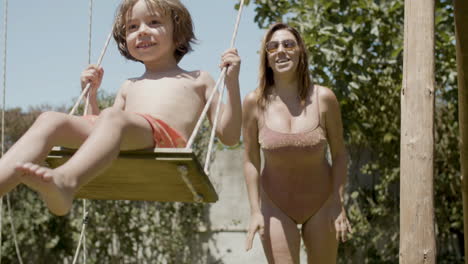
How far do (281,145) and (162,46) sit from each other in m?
0.69

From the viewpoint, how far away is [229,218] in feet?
22.7

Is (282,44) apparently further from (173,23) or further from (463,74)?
(463,74)

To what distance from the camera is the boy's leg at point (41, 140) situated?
2.18m

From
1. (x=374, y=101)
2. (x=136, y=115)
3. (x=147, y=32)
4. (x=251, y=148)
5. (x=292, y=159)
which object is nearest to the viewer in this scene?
(x=136, y=115)

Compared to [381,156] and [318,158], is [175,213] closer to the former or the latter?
[381,156]

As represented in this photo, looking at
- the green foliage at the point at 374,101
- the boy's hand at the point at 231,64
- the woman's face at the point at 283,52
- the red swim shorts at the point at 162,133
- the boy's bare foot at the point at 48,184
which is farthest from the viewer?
the green foliage at the point at 374,101

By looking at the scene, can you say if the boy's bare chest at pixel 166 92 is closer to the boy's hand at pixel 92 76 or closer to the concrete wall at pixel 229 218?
the boy's hand at pixel 92 76

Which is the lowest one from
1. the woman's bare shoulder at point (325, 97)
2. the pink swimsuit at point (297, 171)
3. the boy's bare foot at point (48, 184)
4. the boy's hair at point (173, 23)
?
the pink swimsuit at point (297, 171)

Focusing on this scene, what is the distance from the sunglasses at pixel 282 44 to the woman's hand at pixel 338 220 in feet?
2.36

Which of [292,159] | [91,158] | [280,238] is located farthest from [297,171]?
[91,158]

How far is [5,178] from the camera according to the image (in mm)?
2168

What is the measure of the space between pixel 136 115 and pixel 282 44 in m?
0.95

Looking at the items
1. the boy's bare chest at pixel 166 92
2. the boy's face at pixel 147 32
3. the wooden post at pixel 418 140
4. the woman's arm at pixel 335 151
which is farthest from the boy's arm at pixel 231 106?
the wooden post at pixel 418 140

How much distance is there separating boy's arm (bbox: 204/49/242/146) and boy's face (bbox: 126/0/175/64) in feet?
1.17
